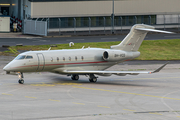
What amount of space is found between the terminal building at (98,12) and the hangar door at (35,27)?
2.35 metres

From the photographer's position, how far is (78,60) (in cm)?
3416

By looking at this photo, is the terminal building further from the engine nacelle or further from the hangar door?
the engine nacelle

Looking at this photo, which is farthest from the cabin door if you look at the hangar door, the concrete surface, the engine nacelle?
the hangar door

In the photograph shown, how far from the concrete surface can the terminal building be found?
1467 inches

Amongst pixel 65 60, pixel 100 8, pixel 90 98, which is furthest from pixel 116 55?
pixel 100 8

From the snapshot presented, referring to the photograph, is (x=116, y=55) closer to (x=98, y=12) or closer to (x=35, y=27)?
(x=35, y=27)

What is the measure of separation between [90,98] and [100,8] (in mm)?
53149

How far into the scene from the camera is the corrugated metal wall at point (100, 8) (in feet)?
241

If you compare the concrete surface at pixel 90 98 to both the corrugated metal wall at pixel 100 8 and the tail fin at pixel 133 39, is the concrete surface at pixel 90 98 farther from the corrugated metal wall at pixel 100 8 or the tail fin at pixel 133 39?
the corrugated metal wall at pixel 100 8

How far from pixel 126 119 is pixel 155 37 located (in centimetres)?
4927

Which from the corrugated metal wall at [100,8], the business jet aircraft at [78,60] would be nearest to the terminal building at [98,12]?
the corrugated metal wall at [100,8]

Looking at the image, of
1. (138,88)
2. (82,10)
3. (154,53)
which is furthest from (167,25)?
(138,88)

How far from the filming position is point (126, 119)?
20844mm

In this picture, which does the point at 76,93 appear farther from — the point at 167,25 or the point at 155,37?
the point at 167,25
